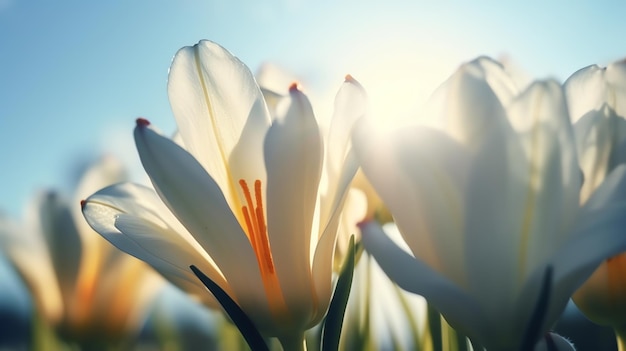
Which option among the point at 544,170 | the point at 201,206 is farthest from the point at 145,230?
the point at 544,170

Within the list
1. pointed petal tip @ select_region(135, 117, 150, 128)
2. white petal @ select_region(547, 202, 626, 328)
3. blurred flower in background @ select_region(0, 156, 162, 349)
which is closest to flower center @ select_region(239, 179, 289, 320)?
pointed petal tip @ select_region(135, 117, 150, 128)

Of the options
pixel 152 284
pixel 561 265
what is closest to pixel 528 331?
pixel 561 265

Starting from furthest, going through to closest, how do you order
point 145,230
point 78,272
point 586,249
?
point 78,272, point 145,230, point 586,249

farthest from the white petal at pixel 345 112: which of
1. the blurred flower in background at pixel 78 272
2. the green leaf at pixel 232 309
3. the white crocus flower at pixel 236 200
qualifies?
the blurred flower in background at pixel 78 272

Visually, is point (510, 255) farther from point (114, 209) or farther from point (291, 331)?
point (114, 209)

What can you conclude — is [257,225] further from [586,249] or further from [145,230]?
[586,249]

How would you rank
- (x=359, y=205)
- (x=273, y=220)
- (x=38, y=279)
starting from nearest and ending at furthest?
(x=273, y=220) → (x=359, y=205) → (x=38, y=279)

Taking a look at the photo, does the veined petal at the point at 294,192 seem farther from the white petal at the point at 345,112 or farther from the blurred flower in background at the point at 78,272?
the blurred flower in background at the point at 78,272
